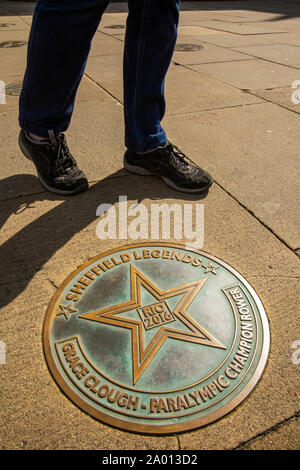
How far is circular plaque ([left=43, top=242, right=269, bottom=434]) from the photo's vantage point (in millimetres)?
1306

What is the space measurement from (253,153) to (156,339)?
1.85m

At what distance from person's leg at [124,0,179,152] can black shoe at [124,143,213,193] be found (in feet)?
0.23

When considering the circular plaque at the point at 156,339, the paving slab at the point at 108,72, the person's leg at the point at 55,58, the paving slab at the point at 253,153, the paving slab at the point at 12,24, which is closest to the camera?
Answer: the circular plaque at the point at 156,339

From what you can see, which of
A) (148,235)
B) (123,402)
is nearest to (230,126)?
(148,235)

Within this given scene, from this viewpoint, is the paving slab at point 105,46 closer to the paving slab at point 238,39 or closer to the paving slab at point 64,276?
the paving slab at point 238,39

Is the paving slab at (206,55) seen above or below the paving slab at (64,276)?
above

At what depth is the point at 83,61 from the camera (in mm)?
2029

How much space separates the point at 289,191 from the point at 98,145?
1467 millimetres

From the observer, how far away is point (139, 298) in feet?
5.39

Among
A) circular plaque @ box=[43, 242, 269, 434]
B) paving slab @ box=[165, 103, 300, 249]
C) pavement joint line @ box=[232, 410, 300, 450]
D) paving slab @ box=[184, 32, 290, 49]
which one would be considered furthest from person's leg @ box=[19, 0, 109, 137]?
paving slab @ box=[184, 32, 290, 49]

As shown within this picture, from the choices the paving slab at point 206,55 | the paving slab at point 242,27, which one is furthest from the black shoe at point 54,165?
the paving slab at point 242,27

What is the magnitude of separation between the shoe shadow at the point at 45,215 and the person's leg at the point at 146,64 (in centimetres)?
27

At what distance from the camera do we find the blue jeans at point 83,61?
6.00 ft
